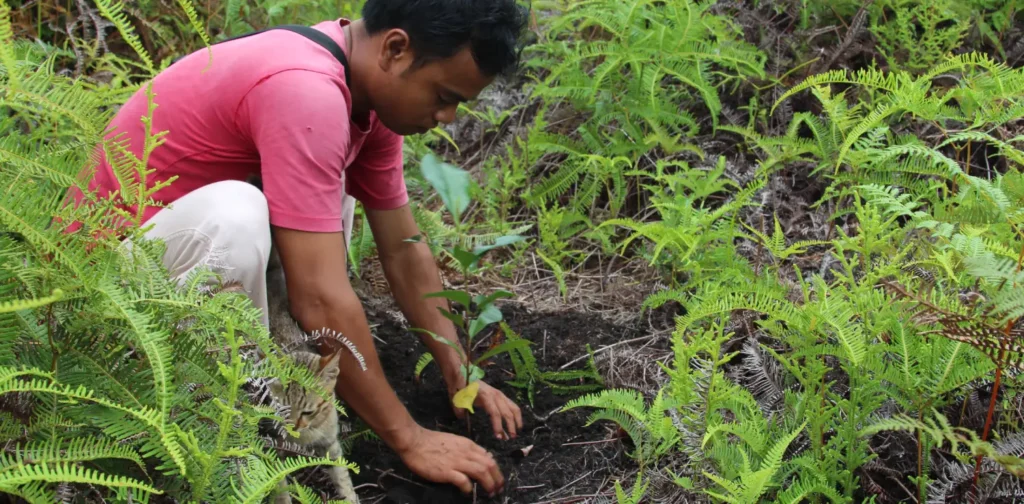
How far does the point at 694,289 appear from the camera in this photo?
281cm

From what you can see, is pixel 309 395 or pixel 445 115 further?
pixel 445 115

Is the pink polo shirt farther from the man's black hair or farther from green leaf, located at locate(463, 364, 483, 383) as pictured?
green leaf, located at locate(463, 364, 483, 383)

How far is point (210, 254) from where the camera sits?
1.98m

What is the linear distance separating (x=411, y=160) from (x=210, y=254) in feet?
5.68

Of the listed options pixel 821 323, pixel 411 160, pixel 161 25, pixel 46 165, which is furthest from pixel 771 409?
pixel 161 25

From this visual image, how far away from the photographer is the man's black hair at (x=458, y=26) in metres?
2.14

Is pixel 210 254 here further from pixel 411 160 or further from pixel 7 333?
pixel 411 160

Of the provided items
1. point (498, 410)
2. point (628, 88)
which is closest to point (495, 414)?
point (498, 410)

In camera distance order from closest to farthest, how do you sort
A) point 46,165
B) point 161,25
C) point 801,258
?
point 46,165
point 801,258
point 161,25

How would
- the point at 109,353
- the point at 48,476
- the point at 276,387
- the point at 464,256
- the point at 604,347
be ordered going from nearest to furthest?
the point at 48,476
the point at 109,353
the point at 276,387
the point at 464,256
the point at 604,347

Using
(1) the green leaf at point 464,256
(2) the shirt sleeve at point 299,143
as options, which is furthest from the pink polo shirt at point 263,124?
(1) the green leaf at point 464,256

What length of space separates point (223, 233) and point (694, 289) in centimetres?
151

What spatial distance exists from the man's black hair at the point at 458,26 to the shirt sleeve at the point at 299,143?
258 mm

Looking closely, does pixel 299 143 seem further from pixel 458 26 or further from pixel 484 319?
pixel 484 319
